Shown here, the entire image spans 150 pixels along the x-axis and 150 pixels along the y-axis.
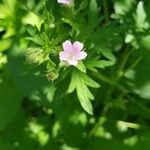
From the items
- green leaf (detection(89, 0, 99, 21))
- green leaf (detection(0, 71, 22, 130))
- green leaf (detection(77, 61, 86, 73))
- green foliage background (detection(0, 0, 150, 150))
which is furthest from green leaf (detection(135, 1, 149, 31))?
green leaf (detection(0, 71, 22, 130))

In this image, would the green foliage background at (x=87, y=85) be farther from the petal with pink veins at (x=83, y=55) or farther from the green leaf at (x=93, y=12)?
the petal with pink veins at (x=83, y=55)

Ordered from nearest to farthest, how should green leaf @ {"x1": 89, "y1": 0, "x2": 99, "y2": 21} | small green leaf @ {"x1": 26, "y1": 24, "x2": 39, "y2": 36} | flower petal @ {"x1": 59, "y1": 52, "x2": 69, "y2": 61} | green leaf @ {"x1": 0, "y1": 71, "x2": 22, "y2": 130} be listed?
flower petal @ {"x1": 59, "y1": 52, "x2": 69, "y2": 61}, small green leaf @ {"x1": 26, "y1": 24, "x2": 39, "y2": 36}, green leaf @ {"x1": 89, "y1": 0, "x2": 99, "y2": 21}, green leaf @ {"x1": 0, "y1": 71, "x2": 22, "y2": 130}

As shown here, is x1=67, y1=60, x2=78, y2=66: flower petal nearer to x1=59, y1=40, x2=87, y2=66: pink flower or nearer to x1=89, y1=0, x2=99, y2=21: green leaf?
x1=59, y1=40, x2=87, y2=66: pink flower

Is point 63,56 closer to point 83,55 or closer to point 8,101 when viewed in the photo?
point 83,55

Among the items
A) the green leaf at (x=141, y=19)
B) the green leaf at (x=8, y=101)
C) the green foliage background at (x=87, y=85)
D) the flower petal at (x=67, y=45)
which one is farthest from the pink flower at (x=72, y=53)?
the green leaf at (x=8, y=101)

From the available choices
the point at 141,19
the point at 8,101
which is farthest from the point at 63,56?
the point at 8,101

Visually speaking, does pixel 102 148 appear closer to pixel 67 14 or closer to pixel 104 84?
pixel 104 84

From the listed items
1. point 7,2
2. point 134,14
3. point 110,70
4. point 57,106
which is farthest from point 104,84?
point 7,2
